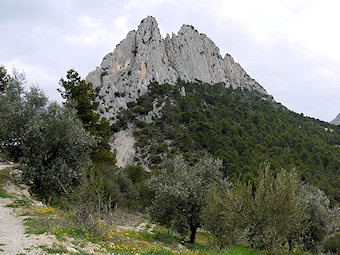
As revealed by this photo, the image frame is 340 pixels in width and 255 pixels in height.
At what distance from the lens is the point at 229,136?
6669cm

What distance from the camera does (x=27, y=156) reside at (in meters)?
16.6

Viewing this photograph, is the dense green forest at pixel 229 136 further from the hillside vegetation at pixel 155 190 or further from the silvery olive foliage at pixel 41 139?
the silvery olive foliage at pixel 41 139

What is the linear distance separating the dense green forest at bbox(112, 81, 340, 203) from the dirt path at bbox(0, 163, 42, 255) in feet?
142

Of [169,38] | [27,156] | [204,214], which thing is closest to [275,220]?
[204,214]

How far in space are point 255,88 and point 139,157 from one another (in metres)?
93.9

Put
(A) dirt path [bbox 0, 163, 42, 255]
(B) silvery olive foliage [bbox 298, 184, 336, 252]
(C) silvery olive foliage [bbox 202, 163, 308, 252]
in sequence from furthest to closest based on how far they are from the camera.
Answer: (B) silvery olive foliage [bbox 298, 184, 336, 252] < (C) silvery olive foliage [bbox 202, 163, 308, 252] < (A) dirt path [bbox 0, 163, 42, 255]

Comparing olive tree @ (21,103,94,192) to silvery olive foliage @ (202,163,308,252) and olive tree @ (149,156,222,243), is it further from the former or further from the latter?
silvery olive foliage @ (202,163,308,252)

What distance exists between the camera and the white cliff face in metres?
73.6

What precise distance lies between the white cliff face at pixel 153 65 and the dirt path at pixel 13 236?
183ft

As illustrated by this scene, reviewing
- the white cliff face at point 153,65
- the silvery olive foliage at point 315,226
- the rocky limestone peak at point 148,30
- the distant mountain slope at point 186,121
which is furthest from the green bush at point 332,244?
the rocky limestone peak at point 148,30

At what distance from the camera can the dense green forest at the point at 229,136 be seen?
57344mm

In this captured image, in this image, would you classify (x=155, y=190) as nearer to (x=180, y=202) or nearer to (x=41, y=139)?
(x=180, y=202)

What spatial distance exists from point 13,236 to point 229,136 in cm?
6285

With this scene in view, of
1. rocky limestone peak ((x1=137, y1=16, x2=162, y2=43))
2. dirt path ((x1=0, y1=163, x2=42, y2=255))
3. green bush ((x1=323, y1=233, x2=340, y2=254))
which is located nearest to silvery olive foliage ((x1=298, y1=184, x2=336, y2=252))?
green bush ((x1=323, y1=233, x2=340, y2=254))
